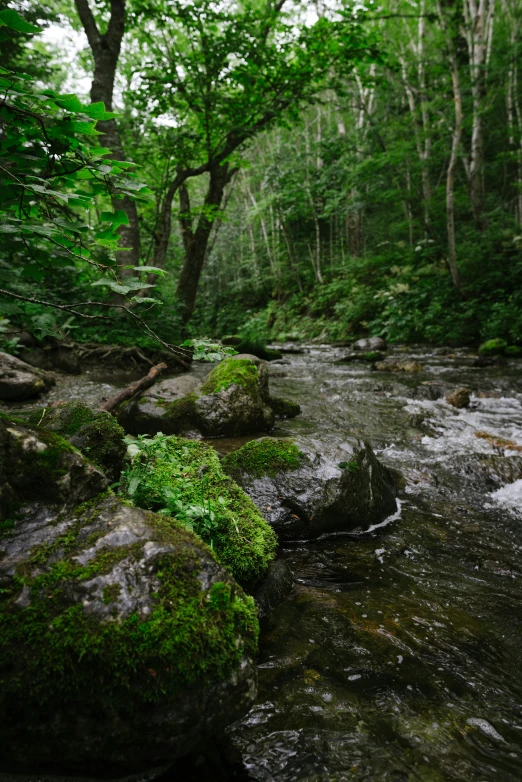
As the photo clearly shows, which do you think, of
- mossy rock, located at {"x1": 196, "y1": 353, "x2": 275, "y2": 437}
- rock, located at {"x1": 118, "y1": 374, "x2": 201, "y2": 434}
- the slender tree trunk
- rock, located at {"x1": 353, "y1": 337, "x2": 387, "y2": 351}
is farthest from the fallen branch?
the slender tree trunk

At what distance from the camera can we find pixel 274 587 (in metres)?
2.59

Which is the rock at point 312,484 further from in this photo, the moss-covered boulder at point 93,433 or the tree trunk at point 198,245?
the tree trunk at point 198,245

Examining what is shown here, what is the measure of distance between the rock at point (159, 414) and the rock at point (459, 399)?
197 inches

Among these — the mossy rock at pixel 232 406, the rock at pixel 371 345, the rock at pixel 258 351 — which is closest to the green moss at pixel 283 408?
the mossy rock at pixel 232 406

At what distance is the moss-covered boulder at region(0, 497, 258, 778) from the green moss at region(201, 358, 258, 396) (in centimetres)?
418

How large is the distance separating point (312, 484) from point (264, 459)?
1.82 ft

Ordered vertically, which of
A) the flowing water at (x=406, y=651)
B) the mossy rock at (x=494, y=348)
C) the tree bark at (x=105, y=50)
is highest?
the tree bark at (x=105, y=50)

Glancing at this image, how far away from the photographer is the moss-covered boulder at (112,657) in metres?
1.35

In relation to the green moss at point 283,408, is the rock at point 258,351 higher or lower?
higher

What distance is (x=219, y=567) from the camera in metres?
1.80

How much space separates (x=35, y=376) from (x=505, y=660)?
26.5 feet

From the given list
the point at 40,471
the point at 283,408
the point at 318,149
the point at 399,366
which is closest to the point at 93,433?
the point at 40,471

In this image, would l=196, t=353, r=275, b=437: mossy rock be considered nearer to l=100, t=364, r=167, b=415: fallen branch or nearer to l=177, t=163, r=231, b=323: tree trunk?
l=100, t=364, r=167, b=415: fallen branch

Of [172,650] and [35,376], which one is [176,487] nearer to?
[172,650]
